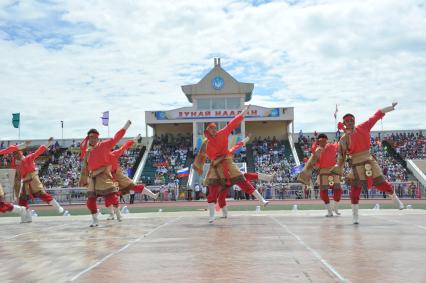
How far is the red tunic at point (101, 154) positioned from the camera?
1255 cm

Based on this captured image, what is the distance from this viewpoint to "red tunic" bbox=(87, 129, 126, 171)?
41.2 ft

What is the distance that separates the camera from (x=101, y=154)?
41.3 ft

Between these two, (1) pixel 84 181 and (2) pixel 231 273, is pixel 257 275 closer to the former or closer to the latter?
(2) pixel 231 273

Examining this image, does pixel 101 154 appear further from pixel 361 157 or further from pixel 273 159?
pixel 273 159

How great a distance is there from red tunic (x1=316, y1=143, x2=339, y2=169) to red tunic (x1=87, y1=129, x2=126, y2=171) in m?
5.38

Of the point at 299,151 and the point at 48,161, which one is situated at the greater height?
the point at 299,151

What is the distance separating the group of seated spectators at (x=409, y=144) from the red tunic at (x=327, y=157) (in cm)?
2876

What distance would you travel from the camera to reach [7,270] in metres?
5.94

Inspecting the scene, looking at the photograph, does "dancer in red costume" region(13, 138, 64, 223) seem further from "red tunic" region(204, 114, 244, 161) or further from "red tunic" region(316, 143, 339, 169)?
"red tunic" region(316, 143, 339, 169)

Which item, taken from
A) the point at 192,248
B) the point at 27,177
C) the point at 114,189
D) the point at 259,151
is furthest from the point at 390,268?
the point at 259,151

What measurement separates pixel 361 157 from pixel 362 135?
1.57 feet

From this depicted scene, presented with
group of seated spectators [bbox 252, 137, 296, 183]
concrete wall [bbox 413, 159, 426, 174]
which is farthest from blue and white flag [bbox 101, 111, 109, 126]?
concrete wall [bbox 413, 159, 426, 174]

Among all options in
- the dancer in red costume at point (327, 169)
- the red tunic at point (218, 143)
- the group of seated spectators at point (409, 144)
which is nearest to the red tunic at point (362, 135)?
the dancer in red costume at point (327, 169)

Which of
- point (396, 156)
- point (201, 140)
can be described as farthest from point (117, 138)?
point (396, 156)
